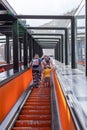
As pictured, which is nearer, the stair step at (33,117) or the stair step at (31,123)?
the stair step at (31,123)

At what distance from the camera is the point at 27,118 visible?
11.2 meters

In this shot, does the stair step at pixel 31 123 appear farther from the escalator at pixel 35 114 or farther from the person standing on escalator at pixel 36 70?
the person standing on escalator at pixel 36 70

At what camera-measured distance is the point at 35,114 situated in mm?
11898

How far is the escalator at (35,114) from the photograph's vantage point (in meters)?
10.2

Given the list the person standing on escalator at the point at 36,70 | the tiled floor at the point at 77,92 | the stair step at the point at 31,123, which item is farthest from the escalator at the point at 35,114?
the person standing on escalator at the point at 36,70

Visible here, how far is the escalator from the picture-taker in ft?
33.3

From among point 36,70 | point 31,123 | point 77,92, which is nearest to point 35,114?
point 31,123

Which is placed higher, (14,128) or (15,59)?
(15,59)

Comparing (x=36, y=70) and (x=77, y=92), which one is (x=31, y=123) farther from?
(x=36, y=70)

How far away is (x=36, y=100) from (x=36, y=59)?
3.19 metres

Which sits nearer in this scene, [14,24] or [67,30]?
[14,24]

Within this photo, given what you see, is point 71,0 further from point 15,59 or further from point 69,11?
point 15,59

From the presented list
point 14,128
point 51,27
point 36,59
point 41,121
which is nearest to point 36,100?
point 36,59

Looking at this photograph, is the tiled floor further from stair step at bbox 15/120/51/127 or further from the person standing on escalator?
the person standing on escalator
